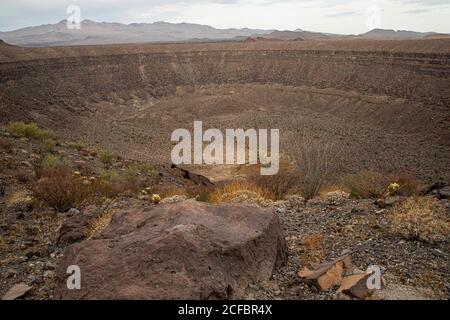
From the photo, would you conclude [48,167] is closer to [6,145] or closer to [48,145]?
[6,145]

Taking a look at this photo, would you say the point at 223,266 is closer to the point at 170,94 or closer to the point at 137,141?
the point at 137,141

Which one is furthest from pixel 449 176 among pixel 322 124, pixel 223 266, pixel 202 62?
pixel 202 62

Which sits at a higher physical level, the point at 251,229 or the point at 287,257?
the point at 251,229

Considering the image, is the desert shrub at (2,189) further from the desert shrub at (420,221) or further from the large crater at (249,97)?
the large crater at (249,97)

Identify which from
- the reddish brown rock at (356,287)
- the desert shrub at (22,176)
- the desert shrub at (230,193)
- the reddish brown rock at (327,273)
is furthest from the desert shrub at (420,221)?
the desert shrub at (22,176)

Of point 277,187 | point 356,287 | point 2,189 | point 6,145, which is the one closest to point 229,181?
point 277,187
